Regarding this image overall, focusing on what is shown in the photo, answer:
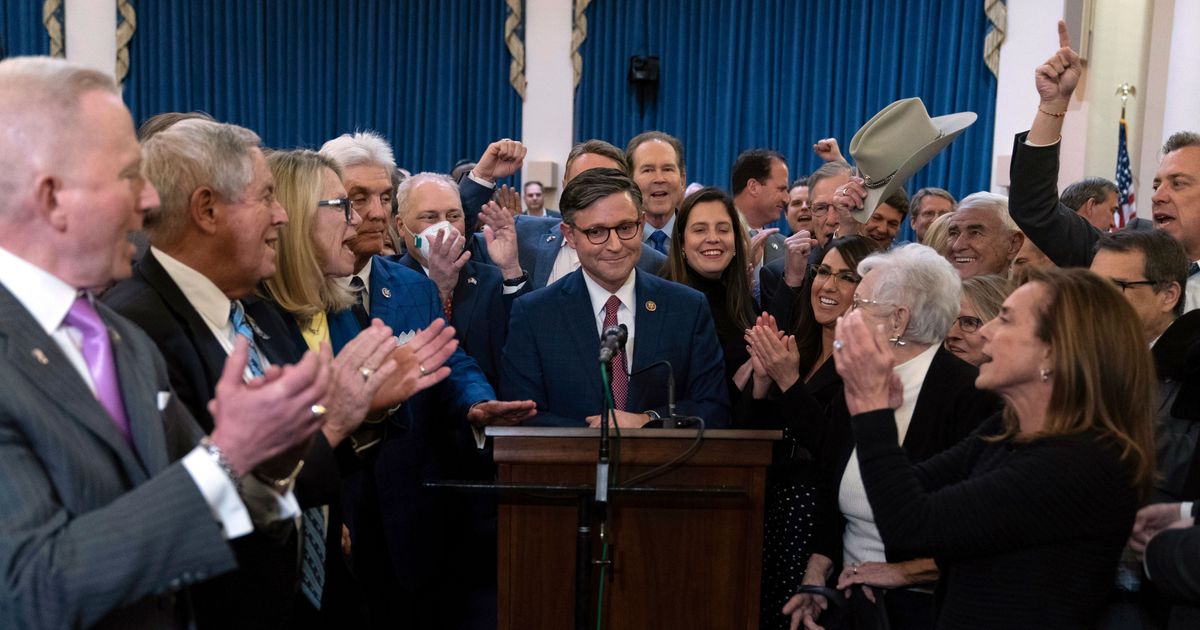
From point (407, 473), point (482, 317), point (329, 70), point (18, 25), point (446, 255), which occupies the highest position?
point (18, 25)

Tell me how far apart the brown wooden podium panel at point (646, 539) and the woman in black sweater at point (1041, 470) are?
0.65 metres

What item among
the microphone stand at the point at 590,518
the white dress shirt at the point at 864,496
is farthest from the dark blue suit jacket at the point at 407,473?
the white dress shirt at the point at 864,496

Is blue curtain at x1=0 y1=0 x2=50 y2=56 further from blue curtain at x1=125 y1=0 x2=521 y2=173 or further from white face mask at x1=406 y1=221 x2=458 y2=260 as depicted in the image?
white face mask at x1=406 y1=221 x2=458 y2=260

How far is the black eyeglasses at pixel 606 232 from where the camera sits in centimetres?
340

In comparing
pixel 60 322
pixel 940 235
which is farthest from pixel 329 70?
pixel 60 322

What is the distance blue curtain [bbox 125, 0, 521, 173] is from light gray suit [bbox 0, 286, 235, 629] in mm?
7993

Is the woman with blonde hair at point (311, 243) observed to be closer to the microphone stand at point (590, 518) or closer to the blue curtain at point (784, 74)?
the microphone stand at point (590, 518)

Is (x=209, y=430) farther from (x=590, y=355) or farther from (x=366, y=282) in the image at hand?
(x=590, y=355)

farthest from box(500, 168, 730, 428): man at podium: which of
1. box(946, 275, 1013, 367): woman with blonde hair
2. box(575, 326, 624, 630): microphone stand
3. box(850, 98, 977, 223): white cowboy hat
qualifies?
box(850, 98, 977, 223): white cowboy hat

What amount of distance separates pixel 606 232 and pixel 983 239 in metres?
1.72

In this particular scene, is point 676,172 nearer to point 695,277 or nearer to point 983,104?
point 695,277

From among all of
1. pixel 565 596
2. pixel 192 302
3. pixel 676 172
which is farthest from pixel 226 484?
pixel 676 172

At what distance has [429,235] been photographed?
3.96 meters

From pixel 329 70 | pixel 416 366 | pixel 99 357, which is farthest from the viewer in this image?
pixel 329 70
